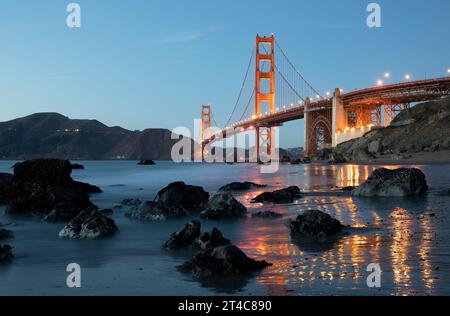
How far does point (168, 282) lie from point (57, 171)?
11.9 metres

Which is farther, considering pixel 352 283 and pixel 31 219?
pixel 31 219

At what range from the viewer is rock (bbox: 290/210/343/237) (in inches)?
308

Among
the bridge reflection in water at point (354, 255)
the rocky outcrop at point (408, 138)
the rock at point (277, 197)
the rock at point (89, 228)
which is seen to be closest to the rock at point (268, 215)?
the bridge reflection in water at point (354, 255)

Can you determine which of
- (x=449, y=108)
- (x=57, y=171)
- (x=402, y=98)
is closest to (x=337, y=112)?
(x=402, y=98)

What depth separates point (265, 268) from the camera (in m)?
5.64

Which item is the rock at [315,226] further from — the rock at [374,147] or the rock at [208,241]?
the rock at [374,147]

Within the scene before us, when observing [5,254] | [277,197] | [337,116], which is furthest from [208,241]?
[337,116]

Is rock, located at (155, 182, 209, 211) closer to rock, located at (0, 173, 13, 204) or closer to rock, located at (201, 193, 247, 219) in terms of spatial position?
rock, located at (201, 193, 247, 219)

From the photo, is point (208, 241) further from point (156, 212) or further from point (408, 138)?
point (408, 138)

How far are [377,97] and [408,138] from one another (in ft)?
24.9

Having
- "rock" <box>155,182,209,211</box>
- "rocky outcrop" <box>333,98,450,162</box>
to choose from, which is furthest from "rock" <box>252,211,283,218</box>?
"rocky outcrop" <box>333,98,450,162</box>

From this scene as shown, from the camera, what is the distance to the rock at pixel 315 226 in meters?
7.82

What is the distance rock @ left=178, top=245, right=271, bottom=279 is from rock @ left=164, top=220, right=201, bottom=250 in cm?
158

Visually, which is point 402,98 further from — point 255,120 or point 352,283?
point 352,283
